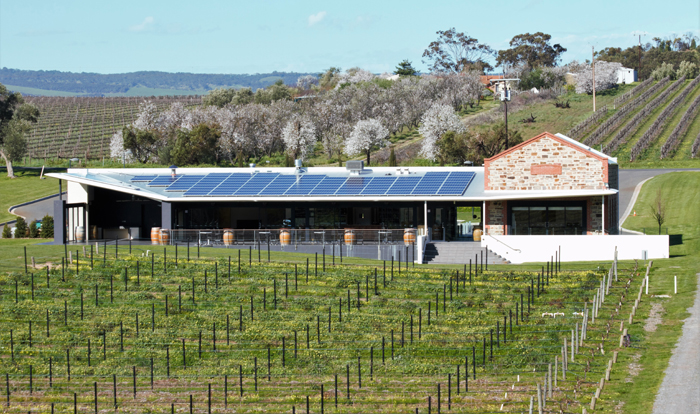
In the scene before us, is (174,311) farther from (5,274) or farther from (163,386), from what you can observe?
(5,274)

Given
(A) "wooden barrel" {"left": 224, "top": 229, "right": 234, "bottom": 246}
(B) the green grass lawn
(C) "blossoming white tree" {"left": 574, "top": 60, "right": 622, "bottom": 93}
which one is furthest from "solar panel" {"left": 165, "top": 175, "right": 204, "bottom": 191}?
(C) "blossoming white tree" {"left": 574, "top": 60, "right": 622, "bottom": 93}

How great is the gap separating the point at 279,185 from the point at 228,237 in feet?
17.7

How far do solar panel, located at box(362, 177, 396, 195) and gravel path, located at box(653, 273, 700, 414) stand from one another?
20.6m

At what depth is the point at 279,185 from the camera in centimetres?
4684

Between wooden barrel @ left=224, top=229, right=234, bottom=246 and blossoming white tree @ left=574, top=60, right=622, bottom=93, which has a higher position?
blossoming white tree @ left=574, top=60, right=622, bottom=93

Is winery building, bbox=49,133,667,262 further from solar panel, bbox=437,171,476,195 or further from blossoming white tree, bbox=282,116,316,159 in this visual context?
blossoming white tree, bbox=282,116,316,159

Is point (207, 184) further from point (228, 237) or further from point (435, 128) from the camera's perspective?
point (435, 128)

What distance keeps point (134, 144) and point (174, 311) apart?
211 ft

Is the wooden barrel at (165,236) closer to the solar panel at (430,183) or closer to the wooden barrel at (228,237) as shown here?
the wooden barrel at (228,237)

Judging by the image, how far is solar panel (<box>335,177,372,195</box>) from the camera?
44881 mm

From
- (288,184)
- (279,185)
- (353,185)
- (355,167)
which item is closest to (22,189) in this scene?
(279,185)

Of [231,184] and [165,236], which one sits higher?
[231,184]

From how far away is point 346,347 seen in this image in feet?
83.3

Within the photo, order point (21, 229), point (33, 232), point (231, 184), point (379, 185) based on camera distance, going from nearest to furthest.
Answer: point (379, 185) < point (231, 184) < point (21, 229) < point (33, 232)
